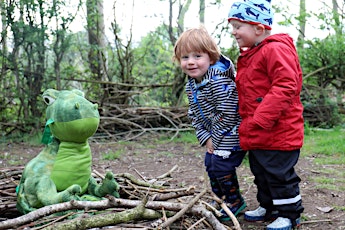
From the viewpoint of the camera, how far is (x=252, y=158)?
309cm

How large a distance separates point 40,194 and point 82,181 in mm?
305

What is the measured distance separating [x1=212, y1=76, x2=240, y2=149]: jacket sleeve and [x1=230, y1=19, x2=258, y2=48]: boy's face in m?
0.29

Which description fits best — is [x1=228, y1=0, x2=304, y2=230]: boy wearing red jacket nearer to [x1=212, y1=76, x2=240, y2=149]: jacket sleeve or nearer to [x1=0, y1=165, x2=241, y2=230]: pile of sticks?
[x1=212, y1=76, x2=240, y2=149]: jacket sleeve

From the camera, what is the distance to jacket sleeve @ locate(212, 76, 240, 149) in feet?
10.0

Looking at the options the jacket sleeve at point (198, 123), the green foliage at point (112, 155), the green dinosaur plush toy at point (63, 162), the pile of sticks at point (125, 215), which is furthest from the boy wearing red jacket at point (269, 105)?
the green foliage at point (112, 155)

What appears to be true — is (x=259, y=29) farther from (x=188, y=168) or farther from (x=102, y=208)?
(x=188, y=168)

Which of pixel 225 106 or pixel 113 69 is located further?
pixel 113 69

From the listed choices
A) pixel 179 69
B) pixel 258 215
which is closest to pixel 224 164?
pixel 258 215

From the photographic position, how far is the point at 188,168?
17.2ft

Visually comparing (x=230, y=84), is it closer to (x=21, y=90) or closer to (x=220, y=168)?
(x=220, y=168)

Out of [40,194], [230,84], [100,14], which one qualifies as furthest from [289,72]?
[100,14]

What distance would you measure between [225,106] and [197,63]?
0.36 meters

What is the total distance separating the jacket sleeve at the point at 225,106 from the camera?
120 inches

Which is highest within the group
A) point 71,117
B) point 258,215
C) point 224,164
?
point 71,117
